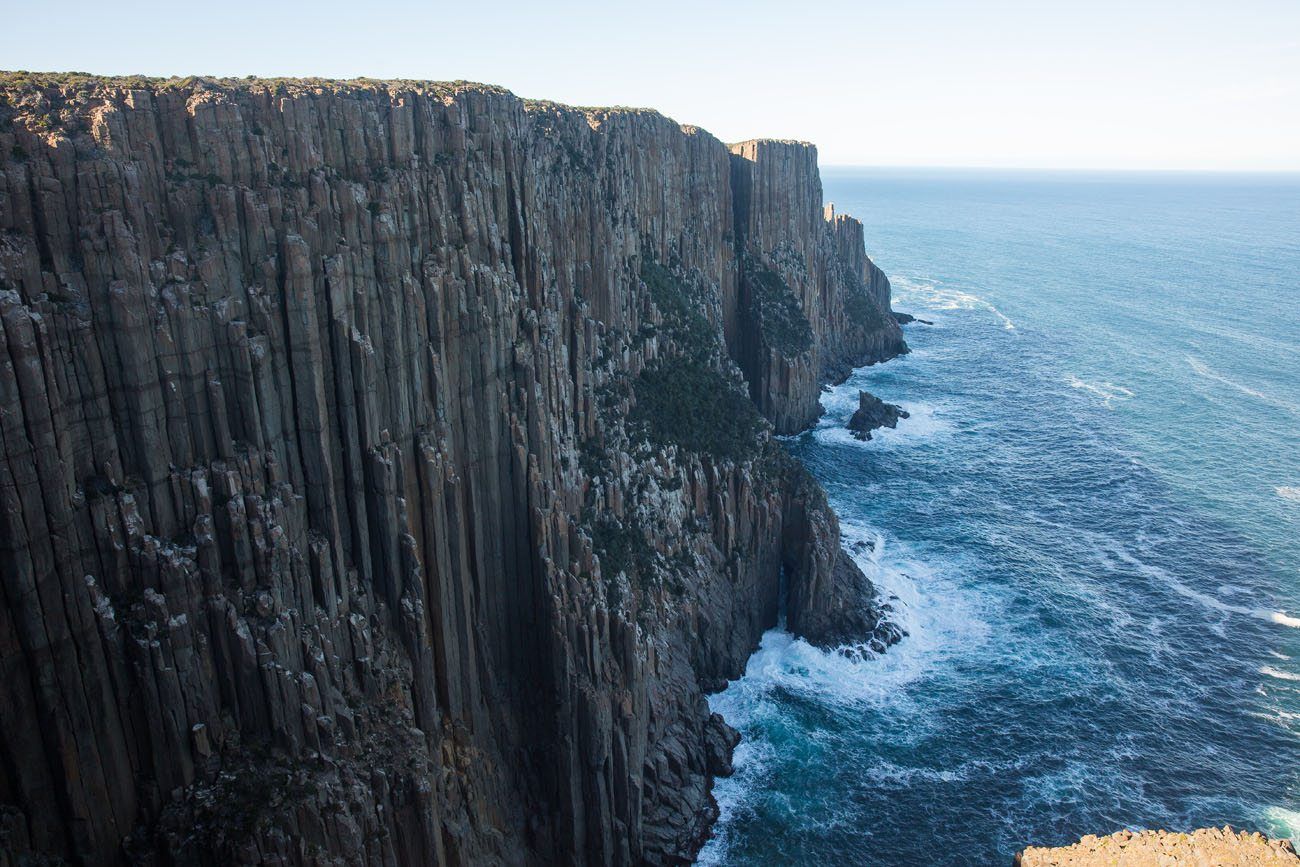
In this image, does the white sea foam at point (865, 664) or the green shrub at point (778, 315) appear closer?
the white sea foam at point (865, 664)

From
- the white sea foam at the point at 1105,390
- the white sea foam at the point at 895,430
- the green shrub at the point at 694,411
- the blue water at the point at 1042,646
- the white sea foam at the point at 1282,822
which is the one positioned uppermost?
the green shrub at the point at 694,411

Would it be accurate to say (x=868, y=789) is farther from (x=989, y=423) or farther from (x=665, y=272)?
(x=989, y=423)

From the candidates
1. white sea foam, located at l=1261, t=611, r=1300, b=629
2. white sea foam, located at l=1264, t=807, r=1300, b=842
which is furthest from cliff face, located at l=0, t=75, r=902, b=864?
white sea foam, located at l=1261, t=611, r=1300, b=629

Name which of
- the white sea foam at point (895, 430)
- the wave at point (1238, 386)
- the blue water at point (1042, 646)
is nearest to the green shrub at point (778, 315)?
the white sea foam at point (895, 430)

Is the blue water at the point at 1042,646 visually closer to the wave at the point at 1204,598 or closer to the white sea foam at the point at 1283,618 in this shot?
the wave at the point at 1204,598

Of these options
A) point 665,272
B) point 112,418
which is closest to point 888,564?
point 665,272
